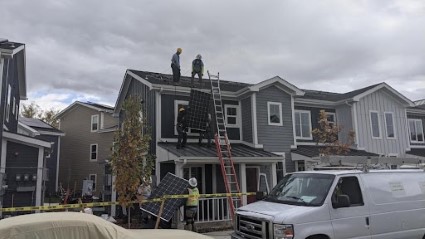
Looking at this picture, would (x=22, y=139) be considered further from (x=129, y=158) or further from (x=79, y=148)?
(x=79, y=148)

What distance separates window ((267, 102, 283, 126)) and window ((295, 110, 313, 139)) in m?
2.19

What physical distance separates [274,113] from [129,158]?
30.6 ft

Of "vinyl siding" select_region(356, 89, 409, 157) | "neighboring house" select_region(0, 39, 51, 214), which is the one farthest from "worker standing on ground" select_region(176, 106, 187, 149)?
"vinyl siding" select_region(356, 89, 409, 157)

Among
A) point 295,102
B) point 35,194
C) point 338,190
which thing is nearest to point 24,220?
point 338,190

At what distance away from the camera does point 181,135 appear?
16641mm

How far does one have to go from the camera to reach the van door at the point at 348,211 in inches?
284

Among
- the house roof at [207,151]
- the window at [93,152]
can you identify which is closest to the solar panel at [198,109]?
the house roof at [207,151]

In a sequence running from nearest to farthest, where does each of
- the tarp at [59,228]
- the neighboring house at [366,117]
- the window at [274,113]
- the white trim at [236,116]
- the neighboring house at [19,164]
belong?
the tarp at [59,228] → the neighboring house at [19,164] → the white trim at [236,116] → the window at [274,113] → the neighboring house at [366,117]

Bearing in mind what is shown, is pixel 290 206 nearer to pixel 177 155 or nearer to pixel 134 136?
pixel 134 136

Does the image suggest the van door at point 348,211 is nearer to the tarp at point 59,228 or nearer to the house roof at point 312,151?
the tarp at point 59,228

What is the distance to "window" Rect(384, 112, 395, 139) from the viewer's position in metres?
22.7

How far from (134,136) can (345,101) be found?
13.9 metres

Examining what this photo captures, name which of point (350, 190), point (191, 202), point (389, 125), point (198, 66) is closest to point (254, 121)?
point (198, 66)

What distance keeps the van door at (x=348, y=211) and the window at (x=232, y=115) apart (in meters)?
11.6
